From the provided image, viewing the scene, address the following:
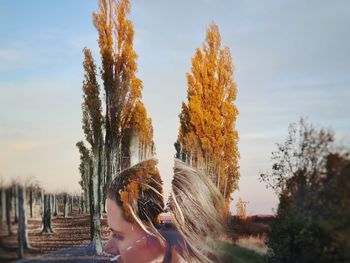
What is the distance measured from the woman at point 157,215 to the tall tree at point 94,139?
3.51ft

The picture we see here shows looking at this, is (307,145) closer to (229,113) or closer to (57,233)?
(57,233)

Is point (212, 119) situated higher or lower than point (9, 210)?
higher

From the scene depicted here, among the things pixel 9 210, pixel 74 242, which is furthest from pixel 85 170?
pixel 9 210

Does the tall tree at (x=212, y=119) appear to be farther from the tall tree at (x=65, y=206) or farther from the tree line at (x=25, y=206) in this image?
the tree line at (x=25, y=206)

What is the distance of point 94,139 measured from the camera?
4.02 metres

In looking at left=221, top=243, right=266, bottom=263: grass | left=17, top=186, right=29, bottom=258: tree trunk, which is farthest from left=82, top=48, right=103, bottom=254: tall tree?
left=17, top=186, right=29, bottom=258: tree trunk

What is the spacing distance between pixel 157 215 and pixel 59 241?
0.67m

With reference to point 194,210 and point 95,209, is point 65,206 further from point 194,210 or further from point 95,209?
point 194,210

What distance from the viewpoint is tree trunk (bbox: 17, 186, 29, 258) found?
7.95 ft

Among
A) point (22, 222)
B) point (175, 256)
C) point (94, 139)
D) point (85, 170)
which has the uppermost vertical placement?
point (94, 139)

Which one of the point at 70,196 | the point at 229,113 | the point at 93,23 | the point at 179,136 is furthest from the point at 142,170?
the point at 229,113

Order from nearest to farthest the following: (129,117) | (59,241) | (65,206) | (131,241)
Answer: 1. (131,241)
2. (59,241)
3. (65,206)
4. (129,117)

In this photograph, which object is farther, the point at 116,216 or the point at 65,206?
the point at 65,206

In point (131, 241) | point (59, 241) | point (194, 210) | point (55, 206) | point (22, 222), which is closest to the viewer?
point (22, 222)
